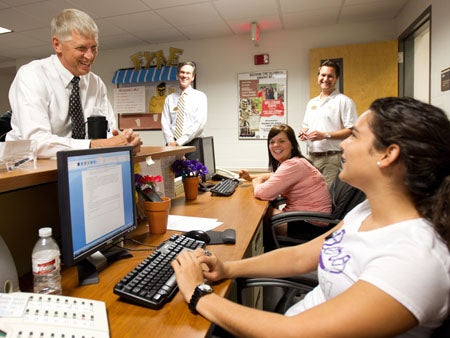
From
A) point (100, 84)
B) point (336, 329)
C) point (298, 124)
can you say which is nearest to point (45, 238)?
point (336, 329)

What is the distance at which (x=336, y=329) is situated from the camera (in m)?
0.63

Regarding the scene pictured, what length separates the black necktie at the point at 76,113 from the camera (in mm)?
1502

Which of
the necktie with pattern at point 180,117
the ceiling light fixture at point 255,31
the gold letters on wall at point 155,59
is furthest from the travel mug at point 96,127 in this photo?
the gold letters on wall at point 155,59

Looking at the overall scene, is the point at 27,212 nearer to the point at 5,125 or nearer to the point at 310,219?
the point at 5,125

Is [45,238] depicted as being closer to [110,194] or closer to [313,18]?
[110,194]

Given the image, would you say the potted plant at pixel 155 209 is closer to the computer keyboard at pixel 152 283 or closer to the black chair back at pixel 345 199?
the computer keyboard at pixel 152 283

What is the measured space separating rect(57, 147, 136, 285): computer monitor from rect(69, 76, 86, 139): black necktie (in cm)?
52

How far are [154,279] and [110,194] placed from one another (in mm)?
312

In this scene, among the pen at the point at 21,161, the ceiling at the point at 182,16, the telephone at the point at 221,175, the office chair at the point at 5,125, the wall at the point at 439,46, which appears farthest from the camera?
the ceiling at the point at 182,16

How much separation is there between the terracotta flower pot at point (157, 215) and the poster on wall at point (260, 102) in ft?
9.85

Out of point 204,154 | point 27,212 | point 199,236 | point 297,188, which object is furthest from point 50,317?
point 204,154

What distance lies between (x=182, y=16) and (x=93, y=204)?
3.09 meters

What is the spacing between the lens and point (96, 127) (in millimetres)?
1371

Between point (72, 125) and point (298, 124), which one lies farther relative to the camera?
point (298, 124)
